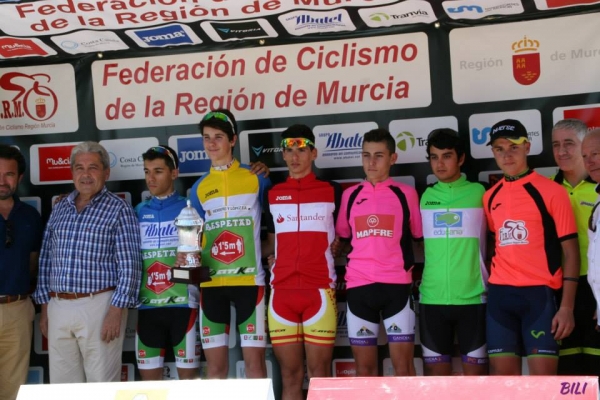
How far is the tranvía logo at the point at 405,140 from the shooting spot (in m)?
4.66

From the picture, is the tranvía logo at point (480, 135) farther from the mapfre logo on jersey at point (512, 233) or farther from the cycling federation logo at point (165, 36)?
the cycling federation logo at point (165, 36)

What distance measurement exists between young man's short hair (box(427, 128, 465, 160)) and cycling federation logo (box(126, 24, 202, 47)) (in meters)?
1.62

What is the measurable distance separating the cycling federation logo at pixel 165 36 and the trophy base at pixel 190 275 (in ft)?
4.81

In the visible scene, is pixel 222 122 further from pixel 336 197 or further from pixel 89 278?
pixel 89 278

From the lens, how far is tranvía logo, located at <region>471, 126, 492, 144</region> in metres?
4.55

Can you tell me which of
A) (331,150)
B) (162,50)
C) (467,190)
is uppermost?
(162,50)

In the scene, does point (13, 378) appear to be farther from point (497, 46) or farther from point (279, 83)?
point (497, 46)

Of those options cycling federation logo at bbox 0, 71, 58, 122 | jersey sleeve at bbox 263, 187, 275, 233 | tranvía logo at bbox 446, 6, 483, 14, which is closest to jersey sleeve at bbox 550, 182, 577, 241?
tranvía logo at bbox 446, 6, 483, 14

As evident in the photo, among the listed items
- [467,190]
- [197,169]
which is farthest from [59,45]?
[467,190]

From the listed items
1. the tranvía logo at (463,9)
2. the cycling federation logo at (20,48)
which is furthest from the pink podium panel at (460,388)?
the cycling federation logo at (20,48)

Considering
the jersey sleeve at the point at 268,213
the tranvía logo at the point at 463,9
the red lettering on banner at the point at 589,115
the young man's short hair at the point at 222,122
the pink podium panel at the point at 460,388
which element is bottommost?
the pink podium panel at the point at 460,388

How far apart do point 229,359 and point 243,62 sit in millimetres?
1941

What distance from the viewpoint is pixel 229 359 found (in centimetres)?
493

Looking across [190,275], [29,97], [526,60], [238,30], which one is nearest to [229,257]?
[190,275]
